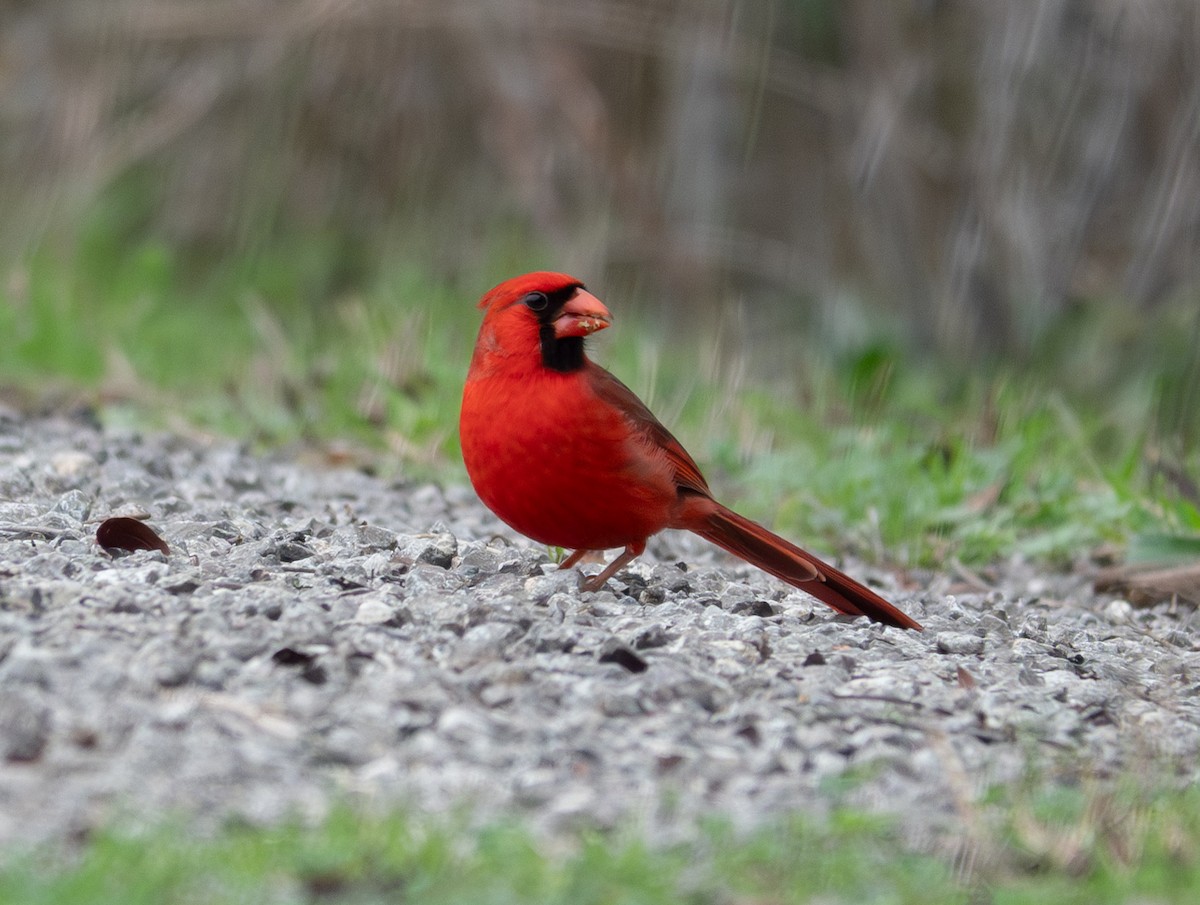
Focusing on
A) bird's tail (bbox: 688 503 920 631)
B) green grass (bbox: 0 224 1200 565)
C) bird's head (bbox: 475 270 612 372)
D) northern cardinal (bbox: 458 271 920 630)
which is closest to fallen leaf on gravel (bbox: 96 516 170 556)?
northern cardinal (bbox: 458 271 920 630)

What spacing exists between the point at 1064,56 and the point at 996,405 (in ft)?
6.84

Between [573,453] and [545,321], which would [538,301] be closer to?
[545,321]

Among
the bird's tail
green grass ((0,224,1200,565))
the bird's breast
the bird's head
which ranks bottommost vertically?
green grass ((0,224,1200,565))

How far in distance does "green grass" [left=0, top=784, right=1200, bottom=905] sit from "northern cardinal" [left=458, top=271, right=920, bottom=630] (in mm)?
1313

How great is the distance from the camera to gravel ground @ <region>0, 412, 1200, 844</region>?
2.60 metres

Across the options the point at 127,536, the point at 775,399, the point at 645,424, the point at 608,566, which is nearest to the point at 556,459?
the point at 645,424

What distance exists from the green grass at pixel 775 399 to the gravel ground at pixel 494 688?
107 cm

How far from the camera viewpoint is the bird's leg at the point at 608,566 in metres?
3.86

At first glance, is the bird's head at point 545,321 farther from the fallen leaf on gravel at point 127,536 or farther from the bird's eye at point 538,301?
the fallen leaf on gravel at point 127,536

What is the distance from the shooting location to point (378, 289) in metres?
8.61

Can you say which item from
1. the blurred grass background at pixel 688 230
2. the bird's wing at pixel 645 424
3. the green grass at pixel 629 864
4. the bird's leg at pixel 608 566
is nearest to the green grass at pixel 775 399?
the blurred grass background at pixel 688 230

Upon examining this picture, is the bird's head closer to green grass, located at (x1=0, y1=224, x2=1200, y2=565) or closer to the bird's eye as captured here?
the bird's eye

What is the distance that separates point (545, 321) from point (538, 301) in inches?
2.2

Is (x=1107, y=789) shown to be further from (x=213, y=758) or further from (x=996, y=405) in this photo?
(x=996, y=405)
